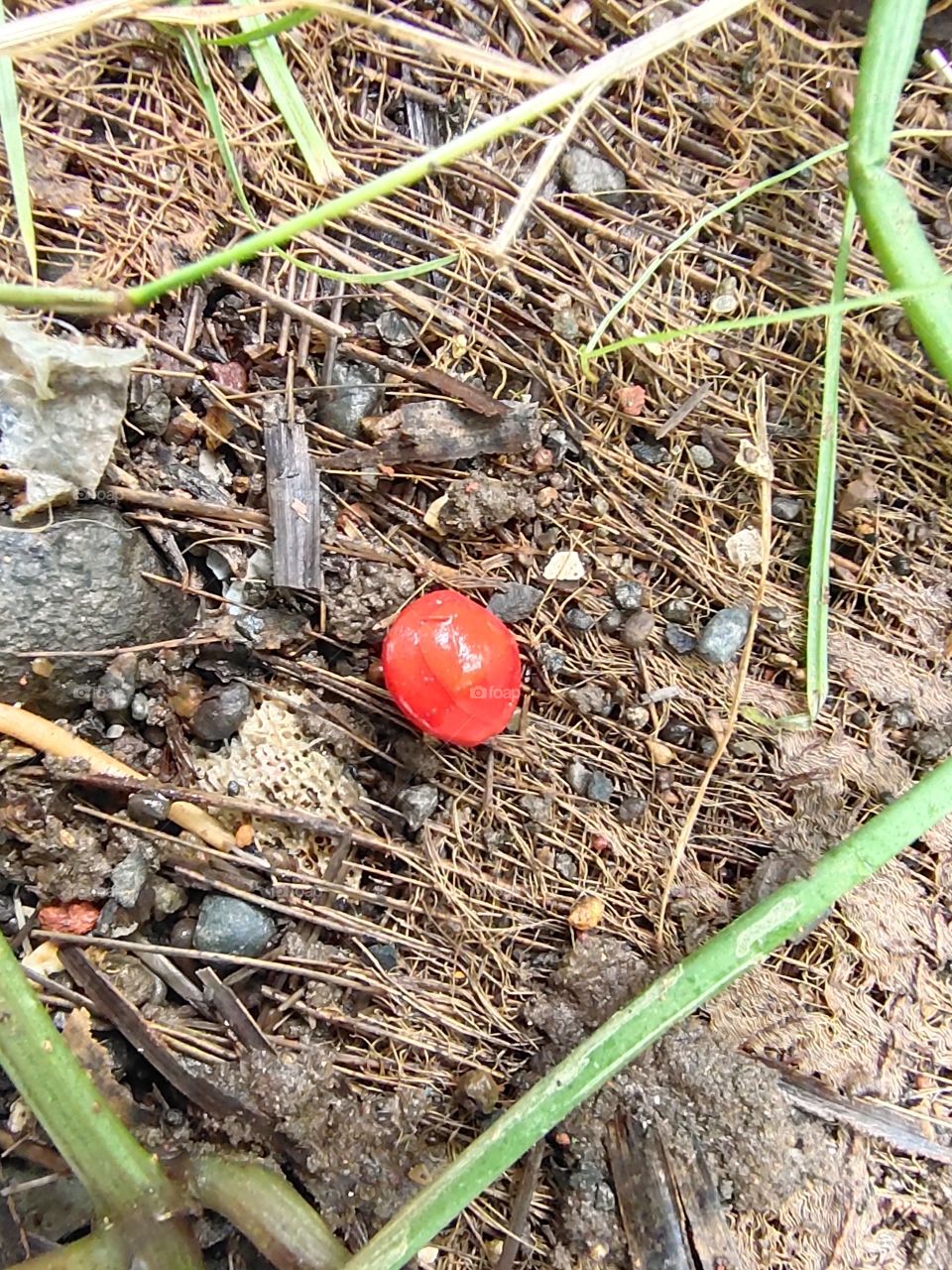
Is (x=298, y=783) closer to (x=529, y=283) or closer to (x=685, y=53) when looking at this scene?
(x=529, y=283)

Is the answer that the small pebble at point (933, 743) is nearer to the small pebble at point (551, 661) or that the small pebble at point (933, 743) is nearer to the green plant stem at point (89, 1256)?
the small pebble at point (551, 661)

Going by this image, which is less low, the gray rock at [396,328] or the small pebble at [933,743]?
the gray rock at [396,328]

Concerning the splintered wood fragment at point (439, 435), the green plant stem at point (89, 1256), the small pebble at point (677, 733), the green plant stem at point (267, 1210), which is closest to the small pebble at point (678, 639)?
the small pebble at point (677, 733)

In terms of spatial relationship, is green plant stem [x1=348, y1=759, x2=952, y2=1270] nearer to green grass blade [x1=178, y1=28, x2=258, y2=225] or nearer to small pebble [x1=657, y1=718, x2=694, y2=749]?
small pebble [x1=657, y1=718, x2=694, y2=749]

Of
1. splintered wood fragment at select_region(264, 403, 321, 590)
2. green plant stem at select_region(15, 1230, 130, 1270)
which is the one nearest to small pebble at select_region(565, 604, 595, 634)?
splintered wood fragment at select_region(264, 403, 321, 590)

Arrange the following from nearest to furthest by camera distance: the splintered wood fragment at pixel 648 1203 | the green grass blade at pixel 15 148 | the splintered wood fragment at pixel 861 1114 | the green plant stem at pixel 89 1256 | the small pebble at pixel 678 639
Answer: the green plant stem at pixel 89 1256 < the green grass blade at pixel 15 148 < the splintered wood fragment at pixel 648 1203 < the splintered wood fragment at pixel 861 1114 < the small pebble at pixel 678 639

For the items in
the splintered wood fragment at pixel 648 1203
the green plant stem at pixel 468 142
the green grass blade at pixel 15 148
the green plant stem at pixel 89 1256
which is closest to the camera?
the green plant stem at pixel 468 142
